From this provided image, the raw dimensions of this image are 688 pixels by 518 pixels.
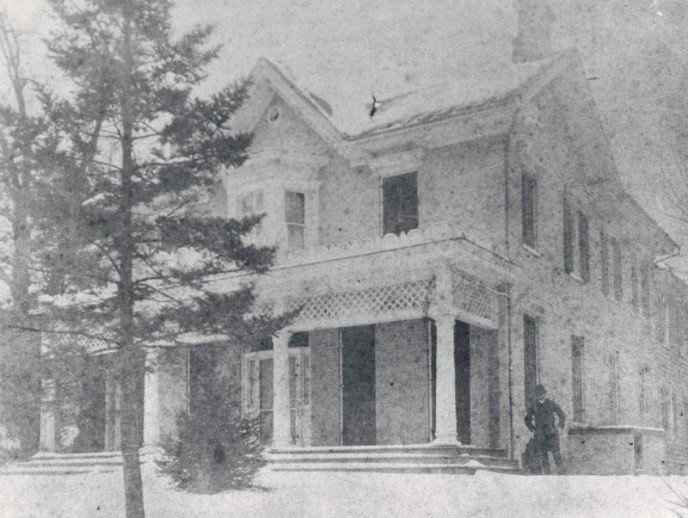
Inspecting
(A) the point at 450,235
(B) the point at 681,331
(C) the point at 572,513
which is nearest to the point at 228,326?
(A) the point at 450,235

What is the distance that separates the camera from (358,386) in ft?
54.7

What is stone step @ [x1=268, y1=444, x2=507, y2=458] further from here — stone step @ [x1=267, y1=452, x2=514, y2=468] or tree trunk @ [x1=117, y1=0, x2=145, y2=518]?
tree trunk @ [x1=117, y1=0, x2=145, y2=518]

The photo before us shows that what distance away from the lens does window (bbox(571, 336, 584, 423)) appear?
19297mm

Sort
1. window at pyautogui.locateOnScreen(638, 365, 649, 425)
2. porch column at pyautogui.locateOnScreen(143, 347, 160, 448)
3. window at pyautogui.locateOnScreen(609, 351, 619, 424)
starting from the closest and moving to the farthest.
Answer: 1. porch column at pyautogui.locateOnScreen(143, 347, 160, 448)
2. window at pyautogui.locateOnScreen(609, 351, 619, 424)
3. window at pyautogui.locateOnScreen(638, 365, 649, 425)

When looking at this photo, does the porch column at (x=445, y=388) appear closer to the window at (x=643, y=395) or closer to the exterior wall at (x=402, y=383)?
the exterior wall at (x=402, y=383)

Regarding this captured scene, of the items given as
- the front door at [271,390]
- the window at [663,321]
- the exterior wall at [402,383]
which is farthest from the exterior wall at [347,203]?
the window at [663,321]

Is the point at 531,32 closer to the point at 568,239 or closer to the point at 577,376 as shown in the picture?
the point at 568,239

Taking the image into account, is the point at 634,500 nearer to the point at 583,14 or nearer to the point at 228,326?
the point at 228,326

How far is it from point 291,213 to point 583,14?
23.4 ft

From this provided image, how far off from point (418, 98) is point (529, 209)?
10.5 feet

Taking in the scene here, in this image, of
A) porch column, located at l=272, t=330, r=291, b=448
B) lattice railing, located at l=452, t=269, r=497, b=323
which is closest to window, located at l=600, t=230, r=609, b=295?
lattice railing, located at l=452, t=269, r=497, b=323

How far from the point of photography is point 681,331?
30453mm

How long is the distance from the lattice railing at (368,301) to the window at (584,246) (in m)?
7.29

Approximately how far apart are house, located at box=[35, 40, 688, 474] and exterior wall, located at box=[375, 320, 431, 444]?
0.03 meters
